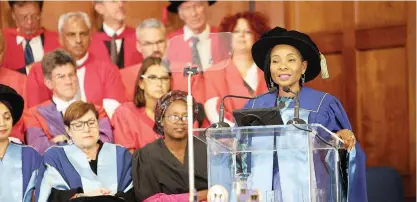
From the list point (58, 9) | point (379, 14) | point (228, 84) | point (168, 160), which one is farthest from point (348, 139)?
point (58, 9)

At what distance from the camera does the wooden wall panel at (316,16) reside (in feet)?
25.2

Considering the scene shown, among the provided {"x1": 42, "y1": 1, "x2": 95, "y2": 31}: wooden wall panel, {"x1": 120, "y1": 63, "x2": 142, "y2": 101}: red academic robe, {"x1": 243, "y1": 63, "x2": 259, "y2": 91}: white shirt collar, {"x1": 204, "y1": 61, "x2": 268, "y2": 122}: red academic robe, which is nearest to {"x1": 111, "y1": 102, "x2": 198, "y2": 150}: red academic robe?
{"x1": 120, "y1": 63, "x2": 142, "y2": 101}: red academic robe

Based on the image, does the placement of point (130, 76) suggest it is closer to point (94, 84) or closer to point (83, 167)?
point (94, 84)

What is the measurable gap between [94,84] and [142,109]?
19.2 inches

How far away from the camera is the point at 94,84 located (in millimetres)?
7270

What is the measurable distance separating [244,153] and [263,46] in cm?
77

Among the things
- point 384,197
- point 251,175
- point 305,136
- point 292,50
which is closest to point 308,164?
point 305,136

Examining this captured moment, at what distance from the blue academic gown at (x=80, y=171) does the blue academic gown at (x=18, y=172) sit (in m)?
0.09

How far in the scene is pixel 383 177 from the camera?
269 inches

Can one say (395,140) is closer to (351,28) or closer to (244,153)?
(351,28)

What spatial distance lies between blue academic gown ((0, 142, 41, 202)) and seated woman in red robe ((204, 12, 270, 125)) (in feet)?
4.98

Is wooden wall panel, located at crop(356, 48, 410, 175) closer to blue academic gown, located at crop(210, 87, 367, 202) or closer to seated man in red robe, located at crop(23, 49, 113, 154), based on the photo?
seated man in red robe, located at crop(23, 49, 113, 154)

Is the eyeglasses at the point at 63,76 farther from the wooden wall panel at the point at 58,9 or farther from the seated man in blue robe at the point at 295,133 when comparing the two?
the seated man in blue robe at the point at 295,133

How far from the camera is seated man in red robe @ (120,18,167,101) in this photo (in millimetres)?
7367
